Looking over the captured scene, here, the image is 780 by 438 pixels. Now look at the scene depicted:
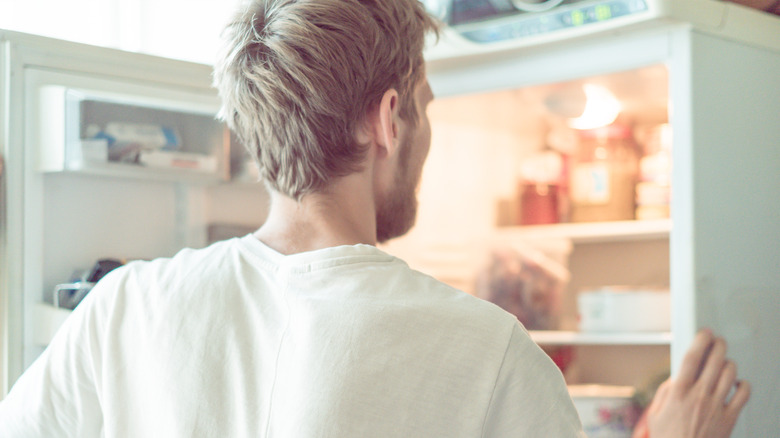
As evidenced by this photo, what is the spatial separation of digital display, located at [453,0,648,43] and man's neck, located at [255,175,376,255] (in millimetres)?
577

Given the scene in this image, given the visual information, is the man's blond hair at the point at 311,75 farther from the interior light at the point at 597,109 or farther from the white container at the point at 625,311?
the white container at the point at 625,311

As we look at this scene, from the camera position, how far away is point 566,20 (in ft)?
4.12

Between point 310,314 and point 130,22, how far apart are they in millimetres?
1534

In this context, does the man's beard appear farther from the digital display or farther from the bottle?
the bottle

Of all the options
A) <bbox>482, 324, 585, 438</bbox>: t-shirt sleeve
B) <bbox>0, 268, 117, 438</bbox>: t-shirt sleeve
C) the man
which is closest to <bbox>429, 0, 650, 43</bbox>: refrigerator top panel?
Answer: the man

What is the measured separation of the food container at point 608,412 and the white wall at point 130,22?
125cm

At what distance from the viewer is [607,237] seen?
2117 millimetres

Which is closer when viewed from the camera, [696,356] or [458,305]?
[458,305]

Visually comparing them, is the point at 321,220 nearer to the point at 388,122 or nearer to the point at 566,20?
the point at 388,122

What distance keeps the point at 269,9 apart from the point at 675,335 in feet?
2.47

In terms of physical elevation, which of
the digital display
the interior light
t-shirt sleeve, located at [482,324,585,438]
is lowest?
t-shirt sleeve, located at [482,324,585,438]

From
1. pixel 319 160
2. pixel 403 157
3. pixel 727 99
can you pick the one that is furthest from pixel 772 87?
pixel 319 160

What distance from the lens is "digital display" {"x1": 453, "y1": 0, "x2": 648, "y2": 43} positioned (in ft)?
3.91

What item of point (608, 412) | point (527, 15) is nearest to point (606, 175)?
point (608, 412)
